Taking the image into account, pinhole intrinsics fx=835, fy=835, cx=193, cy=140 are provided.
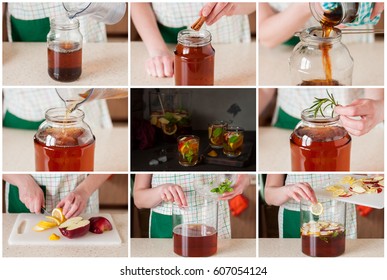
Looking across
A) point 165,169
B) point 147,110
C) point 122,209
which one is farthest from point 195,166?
point 122,209

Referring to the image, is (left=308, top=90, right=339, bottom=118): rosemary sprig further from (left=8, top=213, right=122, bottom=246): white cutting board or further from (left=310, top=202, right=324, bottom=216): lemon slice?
(left=8, top=213, right=122, bottom=246): white cutting board

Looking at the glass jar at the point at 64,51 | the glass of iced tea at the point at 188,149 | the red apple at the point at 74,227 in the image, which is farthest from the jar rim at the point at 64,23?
the red apple at the point at 74,227

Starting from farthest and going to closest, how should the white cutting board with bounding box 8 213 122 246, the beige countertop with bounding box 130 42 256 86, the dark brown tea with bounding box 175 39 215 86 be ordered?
the white cutting board with bounding box 8 213 122 246, the beige countertop with bounding box 130 42 256 86, the dark brown tea with bounding box 175 39 215 86

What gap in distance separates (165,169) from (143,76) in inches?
8.4

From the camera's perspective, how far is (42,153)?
1.82 m

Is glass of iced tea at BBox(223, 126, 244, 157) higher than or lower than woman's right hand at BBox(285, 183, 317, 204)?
higher

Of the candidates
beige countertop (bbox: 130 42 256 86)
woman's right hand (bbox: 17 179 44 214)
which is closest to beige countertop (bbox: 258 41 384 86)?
beige countertop (bbox: 130 42 256 86)

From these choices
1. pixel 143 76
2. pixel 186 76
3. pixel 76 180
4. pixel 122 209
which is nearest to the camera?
pixel 186 76

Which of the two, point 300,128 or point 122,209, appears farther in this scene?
point 122,209

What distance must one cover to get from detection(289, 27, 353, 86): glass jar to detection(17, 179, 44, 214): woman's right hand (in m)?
0.68

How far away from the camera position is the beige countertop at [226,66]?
1.84 metres

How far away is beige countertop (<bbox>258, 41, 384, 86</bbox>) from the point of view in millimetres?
1873

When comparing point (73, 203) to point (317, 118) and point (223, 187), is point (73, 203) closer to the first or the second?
point (223, 187)
